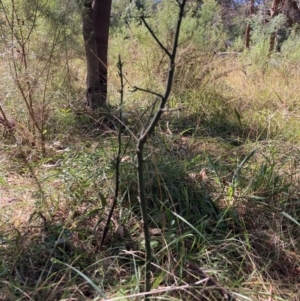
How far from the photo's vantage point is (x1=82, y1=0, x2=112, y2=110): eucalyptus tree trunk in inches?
105

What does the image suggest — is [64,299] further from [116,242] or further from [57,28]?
[57,28]

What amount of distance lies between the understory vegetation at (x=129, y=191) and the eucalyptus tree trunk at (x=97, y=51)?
0.12 m

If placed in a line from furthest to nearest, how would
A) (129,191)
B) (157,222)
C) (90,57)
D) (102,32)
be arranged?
(102,32)
(90,57)
(129,191)
(157,222)

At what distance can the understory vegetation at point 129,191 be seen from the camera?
1.14 metres

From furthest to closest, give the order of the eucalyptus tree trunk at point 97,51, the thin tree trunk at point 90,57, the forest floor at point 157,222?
the eucalyptus tree trunk at point 97,51, the thin tree trunk at point 90,57, the forest floor at point 157,222

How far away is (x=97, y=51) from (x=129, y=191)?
1.79 m

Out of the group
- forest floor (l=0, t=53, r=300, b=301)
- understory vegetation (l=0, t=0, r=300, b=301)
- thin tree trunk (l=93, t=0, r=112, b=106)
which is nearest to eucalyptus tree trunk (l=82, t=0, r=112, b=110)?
thin tree trunk (l=93, t=0, r=112, b=106)

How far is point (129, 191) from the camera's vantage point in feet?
4.99

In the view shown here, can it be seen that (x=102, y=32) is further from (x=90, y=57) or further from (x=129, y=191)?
(x=129, y=191)

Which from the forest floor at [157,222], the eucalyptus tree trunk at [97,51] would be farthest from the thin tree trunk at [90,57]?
the forest floor at [157,222]

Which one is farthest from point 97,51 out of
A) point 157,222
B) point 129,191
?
point 157,222

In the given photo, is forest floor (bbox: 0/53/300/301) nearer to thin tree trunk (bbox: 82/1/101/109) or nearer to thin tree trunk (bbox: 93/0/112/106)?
thin tree trunk (bbox: 82/1/101/109)

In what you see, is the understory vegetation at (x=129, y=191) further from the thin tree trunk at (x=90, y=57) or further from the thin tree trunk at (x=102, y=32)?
the thin tree trunk at (x=102, y=32)

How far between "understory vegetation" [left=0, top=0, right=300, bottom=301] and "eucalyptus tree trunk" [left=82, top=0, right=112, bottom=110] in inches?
4.6
